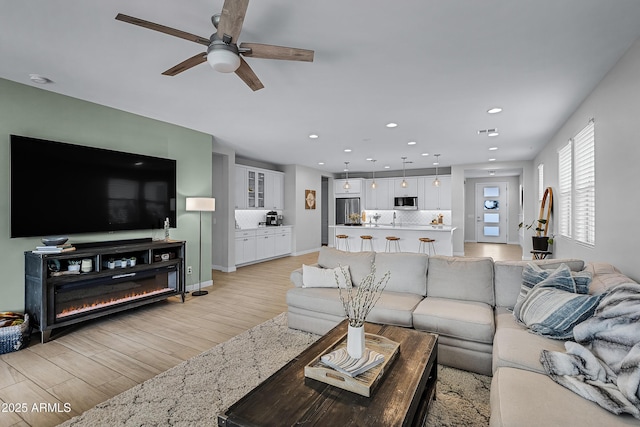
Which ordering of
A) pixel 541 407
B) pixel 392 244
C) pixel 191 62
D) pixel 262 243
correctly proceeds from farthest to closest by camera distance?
1. pixel 262 243
2. pixel 392 244
3. pixel 191 62
4. pixel 541 407

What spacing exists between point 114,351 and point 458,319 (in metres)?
3.29

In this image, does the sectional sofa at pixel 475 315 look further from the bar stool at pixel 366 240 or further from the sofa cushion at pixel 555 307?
the bar stool at pixel 366 240

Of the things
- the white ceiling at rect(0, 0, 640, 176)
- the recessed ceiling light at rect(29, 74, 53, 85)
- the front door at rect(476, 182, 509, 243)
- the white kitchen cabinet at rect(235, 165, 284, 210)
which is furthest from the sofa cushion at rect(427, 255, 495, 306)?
the front door at rect(476, 182, 509, 243)

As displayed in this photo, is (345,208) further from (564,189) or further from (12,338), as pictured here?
(12,338)

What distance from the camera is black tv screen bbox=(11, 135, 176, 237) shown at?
3305mm

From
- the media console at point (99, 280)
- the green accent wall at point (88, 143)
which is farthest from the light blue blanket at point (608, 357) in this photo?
the green accent wall at point (88, 143)

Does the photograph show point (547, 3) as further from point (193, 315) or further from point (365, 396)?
point (193, 315)

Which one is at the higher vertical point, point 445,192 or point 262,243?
point 445,192

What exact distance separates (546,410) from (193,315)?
381 cm

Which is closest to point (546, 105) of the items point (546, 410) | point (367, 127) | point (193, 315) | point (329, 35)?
point (367, 127)

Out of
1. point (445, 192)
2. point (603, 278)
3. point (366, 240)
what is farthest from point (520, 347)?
point (445, 192)

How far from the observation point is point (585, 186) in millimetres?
3834

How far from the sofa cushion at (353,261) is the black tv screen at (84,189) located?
266cm

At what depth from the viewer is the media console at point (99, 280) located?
3.21m
